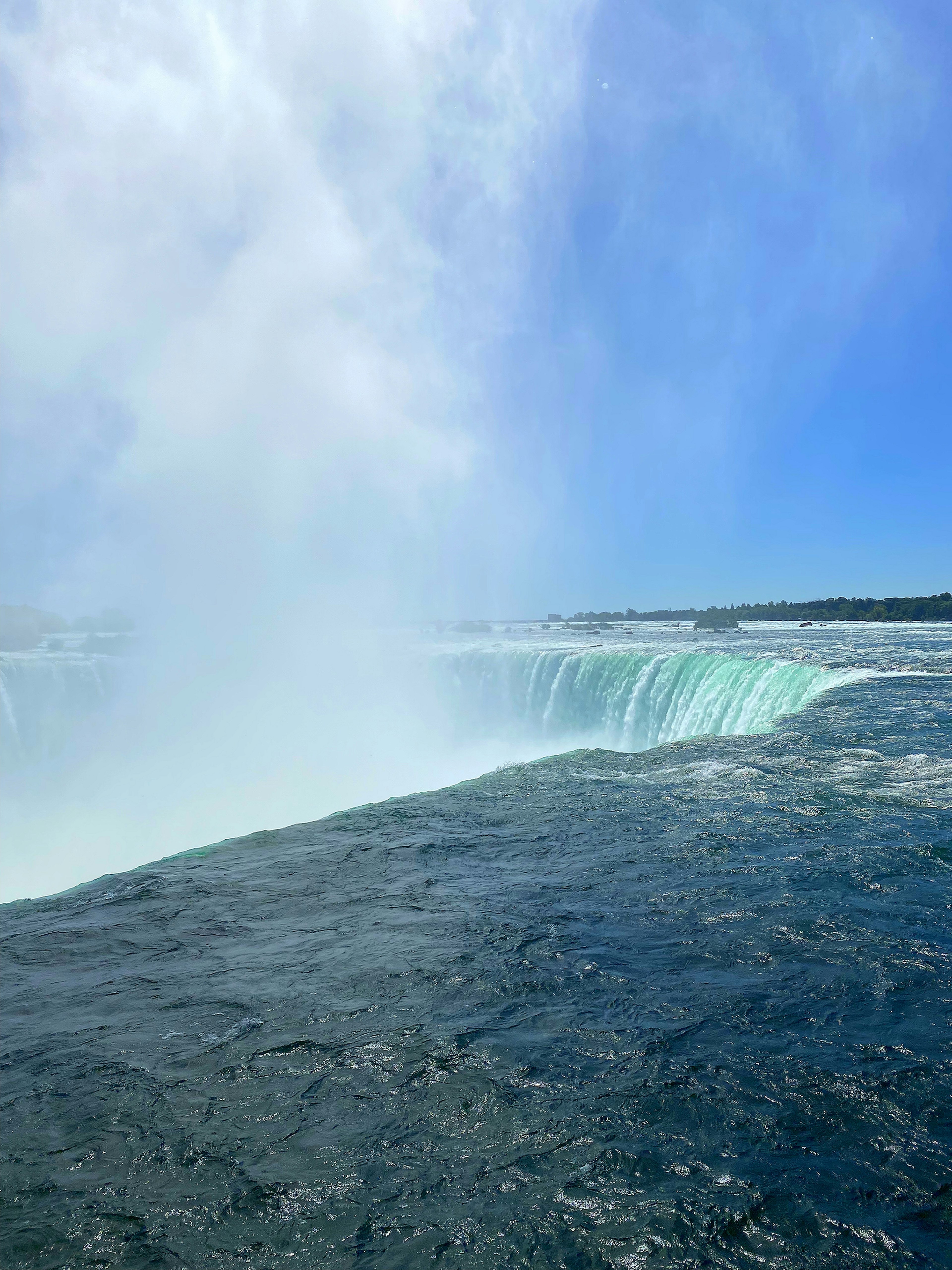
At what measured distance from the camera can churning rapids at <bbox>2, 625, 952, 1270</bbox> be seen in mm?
2736

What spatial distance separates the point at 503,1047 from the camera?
13.0 feet

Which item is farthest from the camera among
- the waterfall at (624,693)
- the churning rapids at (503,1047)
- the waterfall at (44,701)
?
the waterfall at (44,701)

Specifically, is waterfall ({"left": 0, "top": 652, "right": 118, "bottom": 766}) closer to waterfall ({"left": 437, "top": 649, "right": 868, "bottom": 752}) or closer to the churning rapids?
waterfall ({"left": 437, "top": 649, "right": 868, "bottom": 752})

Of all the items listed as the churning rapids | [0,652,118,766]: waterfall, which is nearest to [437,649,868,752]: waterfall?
the churning rapids

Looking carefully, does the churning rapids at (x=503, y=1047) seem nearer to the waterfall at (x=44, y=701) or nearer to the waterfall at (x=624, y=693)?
the waterfall at (x=624, y=693)

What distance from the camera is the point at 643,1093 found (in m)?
3.51

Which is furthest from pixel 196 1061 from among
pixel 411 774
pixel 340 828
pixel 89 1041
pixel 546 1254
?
pixel 411 774

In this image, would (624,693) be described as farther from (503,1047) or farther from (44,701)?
(44,701)

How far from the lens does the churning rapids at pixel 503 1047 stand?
8.98 ft

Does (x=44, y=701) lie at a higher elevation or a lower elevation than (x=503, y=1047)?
lower

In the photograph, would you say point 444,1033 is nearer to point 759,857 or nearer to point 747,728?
point 759,857

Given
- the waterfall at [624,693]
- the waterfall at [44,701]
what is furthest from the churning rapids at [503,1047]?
the waterfall at [44,701]

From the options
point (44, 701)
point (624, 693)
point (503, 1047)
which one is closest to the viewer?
point (503, 1047)

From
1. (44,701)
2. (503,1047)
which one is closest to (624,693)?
(503,1047)
